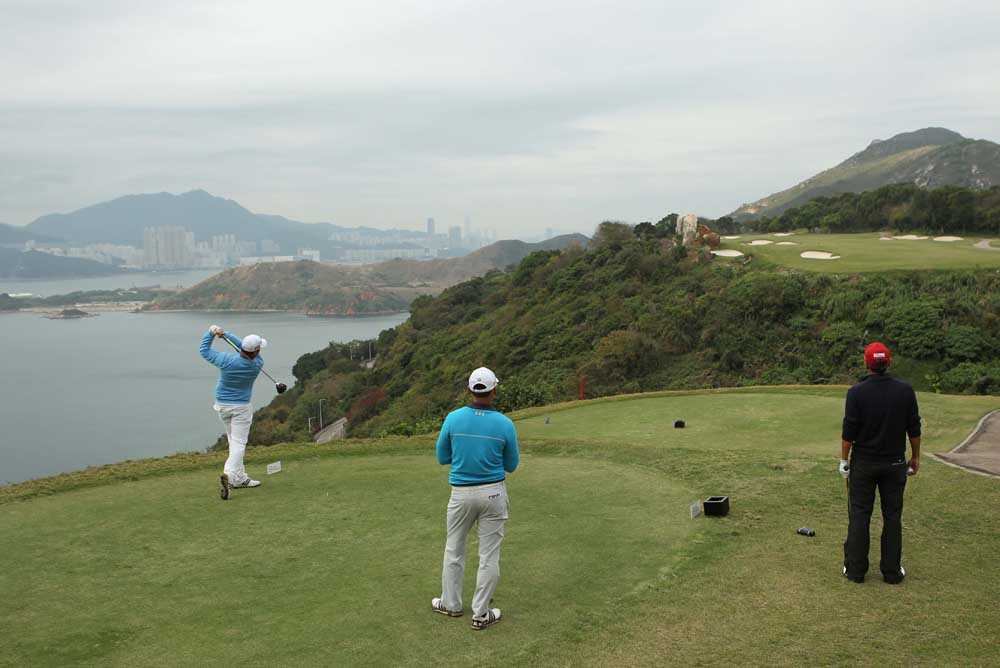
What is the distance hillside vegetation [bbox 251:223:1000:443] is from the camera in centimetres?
2791

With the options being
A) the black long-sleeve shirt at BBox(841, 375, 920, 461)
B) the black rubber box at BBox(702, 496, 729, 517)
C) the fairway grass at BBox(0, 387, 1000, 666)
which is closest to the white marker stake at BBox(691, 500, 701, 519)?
the black rubber box at BBox(702, 496, 729, 517)

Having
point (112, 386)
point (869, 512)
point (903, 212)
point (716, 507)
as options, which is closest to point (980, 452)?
point (716, 507)

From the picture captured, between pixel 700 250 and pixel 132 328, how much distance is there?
17393 cm

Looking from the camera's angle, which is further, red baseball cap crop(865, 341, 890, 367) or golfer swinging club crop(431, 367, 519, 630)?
red baseball cap crop(865, 341, 890, 367)

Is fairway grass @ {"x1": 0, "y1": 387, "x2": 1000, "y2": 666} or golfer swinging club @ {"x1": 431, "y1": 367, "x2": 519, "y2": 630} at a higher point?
golfer swinging club @ {"x1": 431, "y1": 367, "x2": 519, "y2": 630}

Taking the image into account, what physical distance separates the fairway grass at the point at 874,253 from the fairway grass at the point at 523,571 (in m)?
26.4

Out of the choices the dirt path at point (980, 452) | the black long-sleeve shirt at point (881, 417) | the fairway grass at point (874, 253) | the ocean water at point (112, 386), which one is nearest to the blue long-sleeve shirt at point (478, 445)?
the black long-sleeve shirt at point (881, 417)

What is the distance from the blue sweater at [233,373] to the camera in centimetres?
1015

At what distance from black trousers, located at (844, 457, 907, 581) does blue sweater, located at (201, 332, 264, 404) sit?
299 inches

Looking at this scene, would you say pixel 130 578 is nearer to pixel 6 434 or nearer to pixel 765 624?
pixel 765 624

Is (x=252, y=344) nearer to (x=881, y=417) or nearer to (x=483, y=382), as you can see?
(x=483, y=382)

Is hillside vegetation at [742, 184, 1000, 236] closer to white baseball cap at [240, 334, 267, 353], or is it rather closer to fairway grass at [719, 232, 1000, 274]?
fairway grass at [719, 232, 1000, 274]

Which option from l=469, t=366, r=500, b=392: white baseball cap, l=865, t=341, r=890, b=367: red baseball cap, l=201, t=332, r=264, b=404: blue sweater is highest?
l=865, t=341, r=890, b=367: red baseball cap

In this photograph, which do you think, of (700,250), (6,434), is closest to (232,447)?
(700,250)
